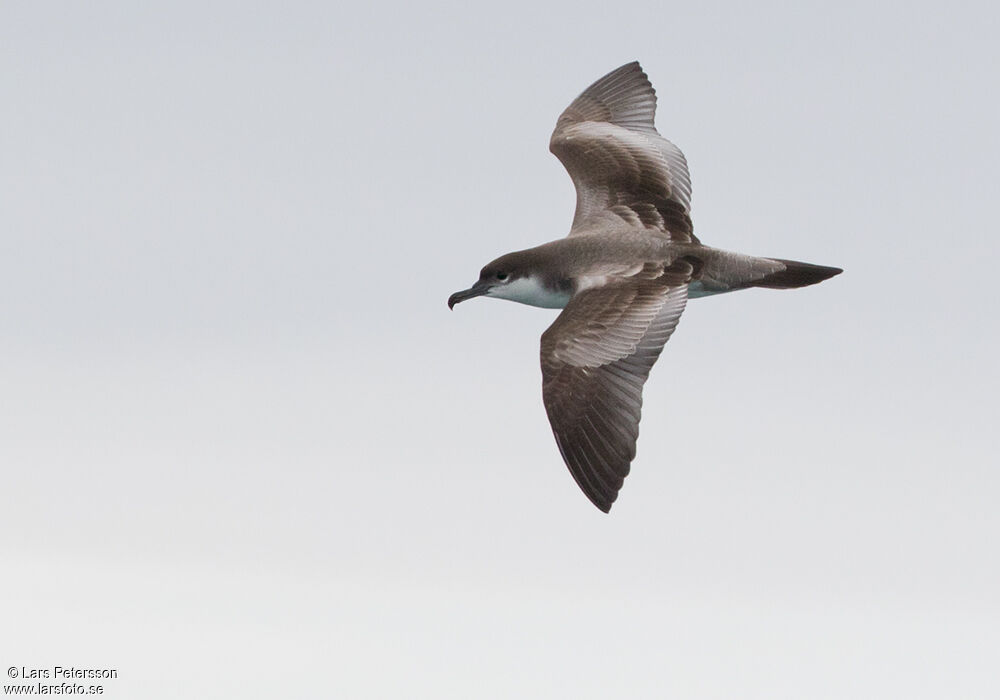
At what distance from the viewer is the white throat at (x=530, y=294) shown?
11.8 metres

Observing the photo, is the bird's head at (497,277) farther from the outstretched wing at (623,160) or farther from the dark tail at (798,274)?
the dark tail at (798,274)

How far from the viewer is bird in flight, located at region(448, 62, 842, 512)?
10656mm

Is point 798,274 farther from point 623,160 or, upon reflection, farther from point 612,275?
point 623,160

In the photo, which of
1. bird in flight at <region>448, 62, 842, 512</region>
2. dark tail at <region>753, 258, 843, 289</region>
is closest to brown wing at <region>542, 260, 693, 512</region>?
bird in flight at <region>448, 62, 842, 512</region>

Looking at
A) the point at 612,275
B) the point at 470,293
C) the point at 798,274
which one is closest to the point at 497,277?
the point at 470,293

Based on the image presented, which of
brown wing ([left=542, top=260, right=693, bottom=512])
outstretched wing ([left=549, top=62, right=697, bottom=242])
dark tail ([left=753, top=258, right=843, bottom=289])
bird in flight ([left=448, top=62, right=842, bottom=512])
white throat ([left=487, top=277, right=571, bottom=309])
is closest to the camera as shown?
brown wing ([left=542, top=260, right=693, bottom=512])

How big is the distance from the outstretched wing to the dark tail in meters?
0.74

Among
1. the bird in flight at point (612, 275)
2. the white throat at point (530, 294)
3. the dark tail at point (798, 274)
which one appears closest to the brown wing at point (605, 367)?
the bird in flight at point (612, 275)

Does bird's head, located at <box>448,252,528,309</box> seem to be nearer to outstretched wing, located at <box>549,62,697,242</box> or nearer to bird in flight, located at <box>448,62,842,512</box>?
bird in flight, located at <box>448,62,842,512</box>

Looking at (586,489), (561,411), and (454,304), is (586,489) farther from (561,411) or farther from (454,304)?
(454,304)

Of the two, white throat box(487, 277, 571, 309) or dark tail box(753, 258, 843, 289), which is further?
dark tail box(753, 258, 843, 289)

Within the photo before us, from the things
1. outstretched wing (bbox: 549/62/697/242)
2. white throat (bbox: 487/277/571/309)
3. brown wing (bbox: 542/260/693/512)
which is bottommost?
brown wing (bbox: 542/260/693/512)

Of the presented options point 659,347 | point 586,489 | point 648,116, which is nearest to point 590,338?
point 659,347

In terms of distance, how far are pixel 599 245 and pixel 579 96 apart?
2953 mm
